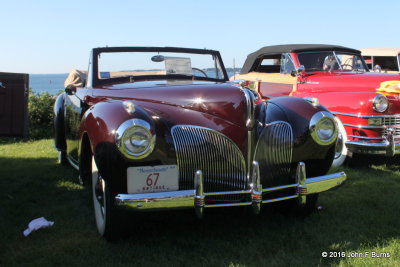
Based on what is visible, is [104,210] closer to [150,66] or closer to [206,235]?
[206,235]

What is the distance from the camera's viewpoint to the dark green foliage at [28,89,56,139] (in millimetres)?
8391

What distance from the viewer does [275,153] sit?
279 centimetres

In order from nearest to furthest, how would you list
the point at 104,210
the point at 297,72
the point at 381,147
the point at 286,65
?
the point at 104,210
the point at 381,147
the point at 297,72
the point at 286,65

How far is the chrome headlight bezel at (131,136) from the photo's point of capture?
2.37 m

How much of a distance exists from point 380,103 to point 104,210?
359cm

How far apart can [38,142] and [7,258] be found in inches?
216

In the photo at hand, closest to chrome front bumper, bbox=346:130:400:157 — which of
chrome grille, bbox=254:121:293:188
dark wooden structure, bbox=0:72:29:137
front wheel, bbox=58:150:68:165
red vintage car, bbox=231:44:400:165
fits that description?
red vintage car, bbox=231:44:400:165

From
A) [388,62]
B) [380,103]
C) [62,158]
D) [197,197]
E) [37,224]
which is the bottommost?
[37,224]

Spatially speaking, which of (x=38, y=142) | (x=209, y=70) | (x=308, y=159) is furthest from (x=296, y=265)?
(x=38, y=142)

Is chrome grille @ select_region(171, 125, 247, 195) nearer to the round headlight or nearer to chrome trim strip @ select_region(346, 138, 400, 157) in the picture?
chrome trim strip @ select_region(346, 138, 400, 157)

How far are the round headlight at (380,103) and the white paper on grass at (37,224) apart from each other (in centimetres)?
377

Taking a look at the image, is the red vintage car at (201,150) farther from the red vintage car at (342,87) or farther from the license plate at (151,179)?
the red vintage car at (342,87)

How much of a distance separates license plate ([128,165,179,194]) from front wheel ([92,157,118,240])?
211 millimetres

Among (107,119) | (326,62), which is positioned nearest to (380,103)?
(326,62)
